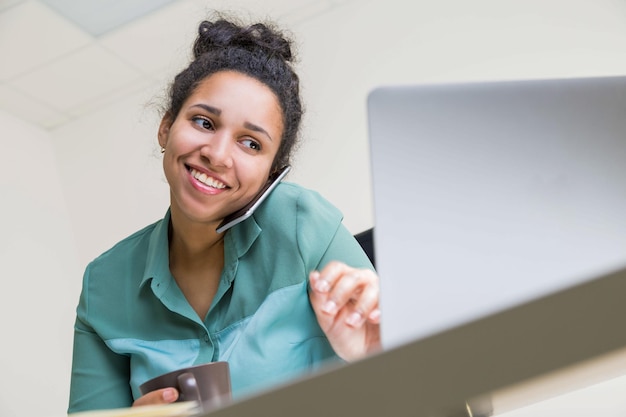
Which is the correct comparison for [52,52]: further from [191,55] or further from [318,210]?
[318,210]

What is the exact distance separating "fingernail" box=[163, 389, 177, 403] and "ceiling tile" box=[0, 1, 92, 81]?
310 centimetres

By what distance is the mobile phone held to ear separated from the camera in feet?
4.11

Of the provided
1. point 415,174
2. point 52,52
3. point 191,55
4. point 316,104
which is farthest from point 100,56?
point 415,174

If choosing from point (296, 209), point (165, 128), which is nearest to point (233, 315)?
point (296, 209)

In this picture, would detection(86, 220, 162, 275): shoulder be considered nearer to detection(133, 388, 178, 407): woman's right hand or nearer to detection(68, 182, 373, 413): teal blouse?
detection(68, 182, 373, 413): teal blouse

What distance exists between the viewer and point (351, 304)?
3.19 ft

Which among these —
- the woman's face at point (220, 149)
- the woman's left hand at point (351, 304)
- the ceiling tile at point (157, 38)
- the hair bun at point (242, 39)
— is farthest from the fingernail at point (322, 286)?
the ceiling tile at point (157, 38)

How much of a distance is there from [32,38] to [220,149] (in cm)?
282

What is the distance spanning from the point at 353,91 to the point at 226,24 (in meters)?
2.26

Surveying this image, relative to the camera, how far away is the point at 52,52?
377 centimetres

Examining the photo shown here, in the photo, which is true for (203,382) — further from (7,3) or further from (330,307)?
(7,3)

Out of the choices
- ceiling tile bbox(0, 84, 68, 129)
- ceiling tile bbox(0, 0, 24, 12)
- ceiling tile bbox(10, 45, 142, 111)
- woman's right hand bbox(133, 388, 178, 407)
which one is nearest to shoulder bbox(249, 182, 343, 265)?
woman's right hand bbox(133, 388, 178, 407)

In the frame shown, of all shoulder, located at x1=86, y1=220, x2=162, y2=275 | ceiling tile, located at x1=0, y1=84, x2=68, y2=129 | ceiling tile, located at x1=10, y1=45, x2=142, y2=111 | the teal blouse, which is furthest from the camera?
ceiling tile, located at x1=0, y1=84, x2=68, y2=129

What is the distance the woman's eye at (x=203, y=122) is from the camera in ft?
4.22
